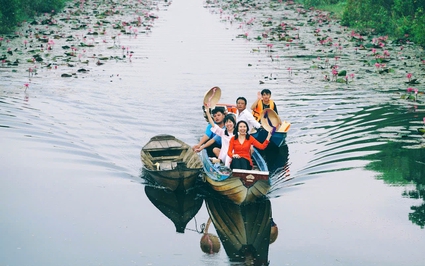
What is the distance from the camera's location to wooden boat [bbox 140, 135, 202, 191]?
49.1ft

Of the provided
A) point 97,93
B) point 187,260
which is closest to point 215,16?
point 97,93

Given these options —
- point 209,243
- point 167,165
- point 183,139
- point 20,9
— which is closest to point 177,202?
point 167,165

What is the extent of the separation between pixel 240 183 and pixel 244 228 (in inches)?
33.9

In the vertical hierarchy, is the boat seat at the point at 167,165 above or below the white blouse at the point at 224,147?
below

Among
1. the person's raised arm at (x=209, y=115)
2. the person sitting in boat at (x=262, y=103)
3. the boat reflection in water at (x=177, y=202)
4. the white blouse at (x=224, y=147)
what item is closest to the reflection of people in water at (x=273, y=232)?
the boat reflection in water at (x=177, y=202)

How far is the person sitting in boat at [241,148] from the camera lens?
15164 mm

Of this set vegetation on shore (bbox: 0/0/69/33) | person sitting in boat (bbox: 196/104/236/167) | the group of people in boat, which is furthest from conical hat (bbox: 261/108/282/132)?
vegetation on shore (bbox: 0/0/69/33)

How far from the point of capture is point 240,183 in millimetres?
14062

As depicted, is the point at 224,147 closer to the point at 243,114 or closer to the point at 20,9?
the point at 243,114

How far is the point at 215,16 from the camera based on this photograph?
4769 centimetres

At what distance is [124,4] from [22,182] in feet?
127

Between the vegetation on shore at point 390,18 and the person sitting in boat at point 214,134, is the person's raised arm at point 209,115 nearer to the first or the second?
the person sitting in boat at point 214,134

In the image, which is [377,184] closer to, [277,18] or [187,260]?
[187,260]

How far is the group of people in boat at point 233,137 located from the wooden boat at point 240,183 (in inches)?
19.9
